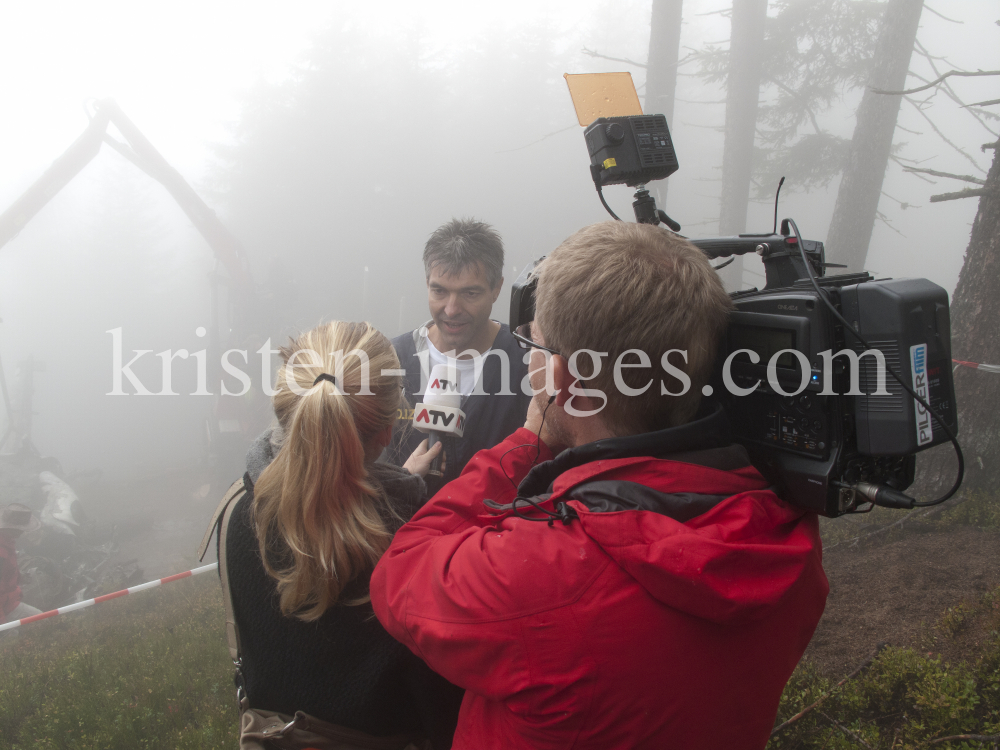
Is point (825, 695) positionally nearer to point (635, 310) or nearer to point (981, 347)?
point (635, 310)

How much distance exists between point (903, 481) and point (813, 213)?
55495mm

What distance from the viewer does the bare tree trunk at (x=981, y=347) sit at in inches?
172

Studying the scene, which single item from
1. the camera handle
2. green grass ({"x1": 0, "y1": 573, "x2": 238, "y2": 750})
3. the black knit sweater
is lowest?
green grass ({"x1": 0, "y1": 573, "x2": 238, "y2": 750})

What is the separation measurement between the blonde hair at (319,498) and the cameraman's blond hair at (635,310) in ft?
1.77

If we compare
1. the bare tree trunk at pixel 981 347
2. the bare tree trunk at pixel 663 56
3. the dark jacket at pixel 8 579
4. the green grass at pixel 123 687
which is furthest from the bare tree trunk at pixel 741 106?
the dark jacket at pixel 8 579

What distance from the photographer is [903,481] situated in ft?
4.21

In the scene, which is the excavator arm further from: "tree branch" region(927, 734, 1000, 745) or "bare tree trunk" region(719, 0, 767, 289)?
"tree branch" region(927, 734, 1000, 745)

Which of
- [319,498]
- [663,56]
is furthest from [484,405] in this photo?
[663,56]

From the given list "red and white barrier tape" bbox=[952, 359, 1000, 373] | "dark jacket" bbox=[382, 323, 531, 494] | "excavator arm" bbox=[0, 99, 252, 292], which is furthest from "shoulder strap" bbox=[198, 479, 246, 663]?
"excavator arm" bbox=[0, 99, 252, 292]

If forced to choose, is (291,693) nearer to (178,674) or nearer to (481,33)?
(178,674)

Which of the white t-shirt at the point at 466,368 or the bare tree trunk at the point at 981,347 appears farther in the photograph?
the bare tree trunk at the point at 981,347

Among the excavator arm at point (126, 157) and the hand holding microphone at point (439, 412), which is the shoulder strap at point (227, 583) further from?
the excavator arm at point (126, 157)

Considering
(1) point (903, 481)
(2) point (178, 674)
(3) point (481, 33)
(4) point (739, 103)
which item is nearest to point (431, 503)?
(1) point (903, 481)

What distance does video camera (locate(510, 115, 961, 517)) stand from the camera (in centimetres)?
113
